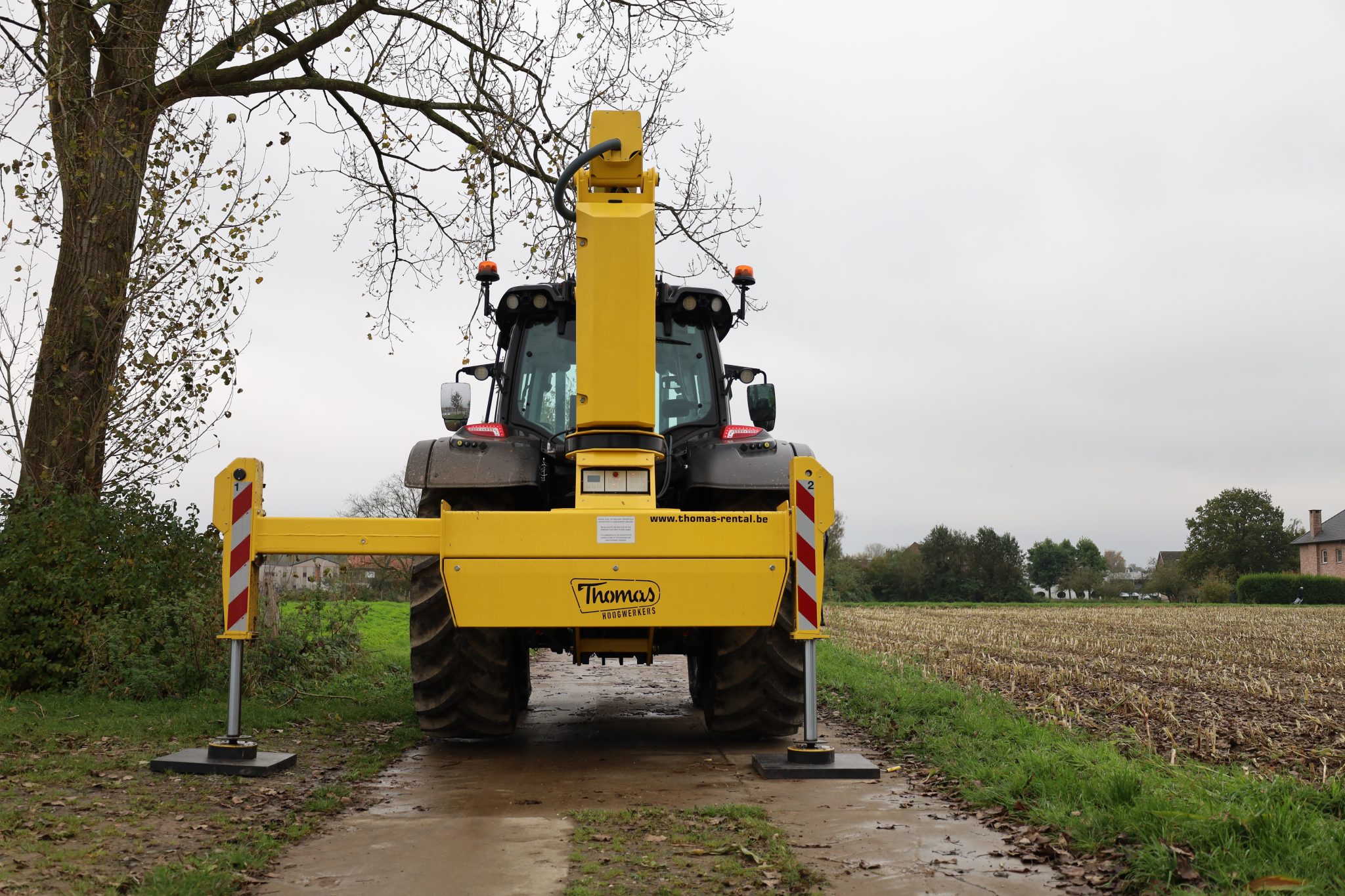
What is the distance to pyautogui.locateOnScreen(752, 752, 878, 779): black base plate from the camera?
5.45m

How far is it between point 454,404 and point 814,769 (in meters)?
2.92

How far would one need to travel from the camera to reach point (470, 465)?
5898mm

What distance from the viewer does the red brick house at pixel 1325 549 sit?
221ft

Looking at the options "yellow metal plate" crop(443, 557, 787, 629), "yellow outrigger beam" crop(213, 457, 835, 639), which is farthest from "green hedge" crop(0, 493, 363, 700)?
"yellow metal plate" crop(443, 557, 787, 629)

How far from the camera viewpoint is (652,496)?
5645 millimetres

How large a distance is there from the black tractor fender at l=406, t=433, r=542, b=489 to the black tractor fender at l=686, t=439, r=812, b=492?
95 cm

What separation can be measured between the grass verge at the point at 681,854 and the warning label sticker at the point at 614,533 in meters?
1.28

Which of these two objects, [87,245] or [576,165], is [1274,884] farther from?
[87,245]

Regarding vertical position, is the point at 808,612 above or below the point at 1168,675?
above

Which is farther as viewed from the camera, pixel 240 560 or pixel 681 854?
pixel 240 560

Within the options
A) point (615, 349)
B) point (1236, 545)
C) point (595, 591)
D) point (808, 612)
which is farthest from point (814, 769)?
point (1236, 545)

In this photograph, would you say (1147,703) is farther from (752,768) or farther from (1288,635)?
(1288,635)

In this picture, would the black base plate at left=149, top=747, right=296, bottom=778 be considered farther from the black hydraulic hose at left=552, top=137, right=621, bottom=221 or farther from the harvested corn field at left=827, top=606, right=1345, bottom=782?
the harvested corn field at left=827, top=606, right=1345, bottom=782

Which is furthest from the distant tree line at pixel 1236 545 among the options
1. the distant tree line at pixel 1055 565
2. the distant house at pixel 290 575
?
the distant house at pixel 290 575
